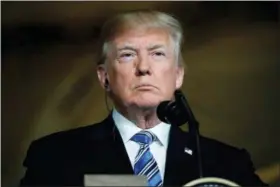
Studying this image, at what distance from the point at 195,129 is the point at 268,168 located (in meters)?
0.26

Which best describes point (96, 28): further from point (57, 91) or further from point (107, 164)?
point (107, 164)

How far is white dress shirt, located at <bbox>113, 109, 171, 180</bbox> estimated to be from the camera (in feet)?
7.16

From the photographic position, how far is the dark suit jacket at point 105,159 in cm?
216

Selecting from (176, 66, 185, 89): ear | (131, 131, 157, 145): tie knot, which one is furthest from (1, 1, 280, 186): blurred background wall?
(131, 131, 157, 145): tie knot

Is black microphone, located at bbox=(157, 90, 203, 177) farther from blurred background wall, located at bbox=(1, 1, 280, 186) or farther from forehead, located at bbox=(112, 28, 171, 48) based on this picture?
forehead, located at bbox=(112, 28, 171, 48)

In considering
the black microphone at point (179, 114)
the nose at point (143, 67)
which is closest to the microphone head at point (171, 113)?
the black microphone at point (179, 114)

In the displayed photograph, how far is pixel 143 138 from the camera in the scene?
2.19 meters

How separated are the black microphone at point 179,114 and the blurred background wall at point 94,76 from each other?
0.08 feet

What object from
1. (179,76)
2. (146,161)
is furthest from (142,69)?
(146,161)

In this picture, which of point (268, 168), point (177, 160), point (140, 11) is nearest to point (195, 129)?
point (177, 160)

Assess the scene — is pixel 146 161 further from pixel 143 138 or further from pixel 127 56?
pixel 127 56

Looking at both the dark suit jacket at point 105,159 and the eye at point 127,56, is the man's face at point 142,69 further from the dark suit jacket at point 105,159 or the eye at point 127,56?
the dark suit jacket at point 105,159

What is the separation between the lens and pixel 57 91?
2197 millimetres

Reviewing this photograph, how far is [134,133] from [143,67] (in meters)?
0.22
